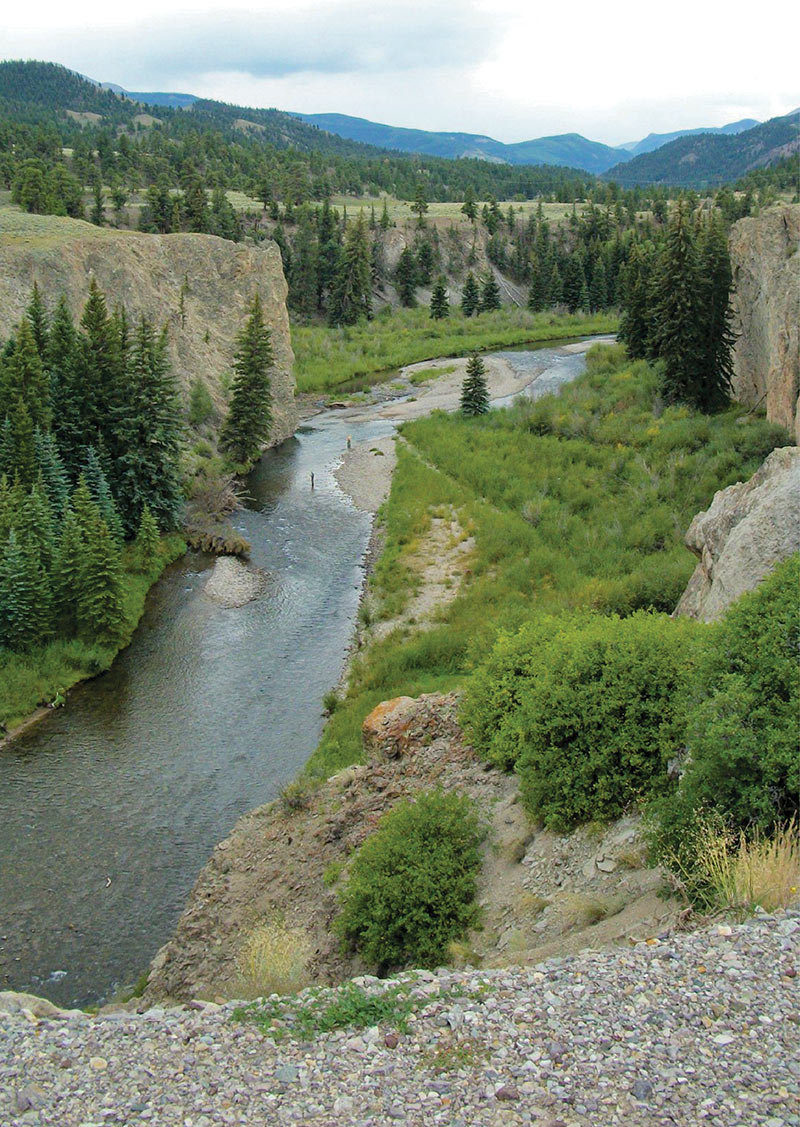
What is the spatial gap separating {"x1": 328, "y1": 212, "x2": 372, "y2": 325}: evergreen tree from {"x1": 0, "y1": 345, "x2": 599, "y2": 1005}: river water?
6087 centimetres

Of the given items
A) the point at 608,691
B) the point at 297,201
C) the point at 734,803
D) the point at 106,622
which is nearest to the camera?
the point at 734,803

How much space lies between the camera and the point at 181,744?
73.7 ft

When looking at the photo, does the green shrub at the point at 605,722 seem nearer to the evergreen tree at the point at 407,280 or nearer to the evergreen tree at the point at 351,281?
the evergreen tree at the point at 351,281

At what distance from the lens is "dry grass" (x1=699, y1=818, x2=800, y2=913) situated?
8.45m

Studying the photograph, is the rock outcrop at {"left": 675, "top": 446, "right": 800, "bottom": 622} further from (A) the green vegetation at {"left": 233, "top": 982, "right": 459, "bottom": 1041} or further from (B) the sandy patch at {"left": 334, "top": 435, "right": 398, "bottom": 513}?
(B) the sandy patch at {"left": 334, "top": 435, "right": 398, "bottom": 513}

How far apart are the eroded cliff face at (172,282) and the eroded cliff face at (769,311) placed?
2690 cm

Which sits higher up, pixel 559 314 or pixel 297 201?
pixel 297 201

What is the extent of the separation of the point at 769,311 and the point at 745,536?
27.3 meters

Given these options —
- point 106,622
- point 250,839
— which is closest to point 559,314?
point 106,622

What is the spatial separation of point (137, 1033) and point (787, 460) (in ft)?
49.5

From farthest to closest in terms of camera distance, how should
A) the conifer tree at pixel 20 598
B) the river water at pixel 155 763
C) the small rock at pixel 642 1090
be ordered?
1. the conifer tree at pixel 20 598
2. the river water at pixel 155 763
3. the small rock at pixel 642 1090

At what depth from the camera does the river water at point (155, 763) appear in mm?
16312

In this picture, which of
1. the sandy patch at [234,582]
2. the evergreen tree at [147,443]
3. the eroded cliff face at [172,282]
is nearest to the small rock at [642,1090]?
the sandy patch at [234,582]

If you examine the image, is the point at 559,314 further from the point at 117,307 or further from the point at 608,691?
the point at 608,691
